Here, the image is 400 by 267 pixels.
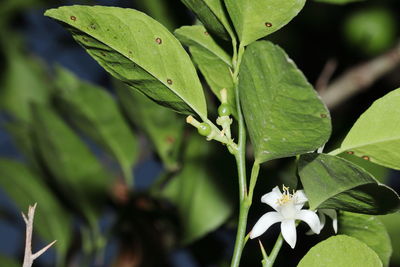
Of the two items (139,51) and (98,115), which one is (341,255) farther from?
(98,115)

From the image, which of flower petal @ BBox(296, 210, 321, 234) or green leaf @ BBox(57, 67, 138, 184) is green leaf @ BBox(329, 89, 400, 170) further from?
green leaf @ BBox(57, 67, 138, 184)

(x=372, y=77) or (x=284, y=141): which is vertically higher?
(x=284, y=141)

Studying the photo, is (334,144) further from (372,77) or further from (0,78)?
(0,78)

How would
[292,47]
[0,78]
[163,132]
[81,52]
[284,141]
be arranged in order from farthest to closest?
[81,52] → [0,78] → [292,47] → [163,132] → [284,141]

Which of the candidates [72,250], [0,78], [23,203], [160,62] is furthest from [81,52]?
[160,62]

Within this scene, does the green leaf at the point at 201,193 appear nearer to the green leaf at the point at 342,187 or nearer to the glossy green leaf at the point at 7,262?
the glossy green leaf at the point at 7,262

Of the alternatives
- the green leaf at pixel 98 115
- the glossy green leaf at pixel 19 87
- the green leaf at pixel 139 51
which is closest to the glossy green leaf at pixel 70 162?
the green leaf at pixel 98 115
